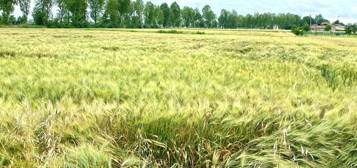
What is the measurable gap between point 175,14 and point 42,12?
54.9 metres

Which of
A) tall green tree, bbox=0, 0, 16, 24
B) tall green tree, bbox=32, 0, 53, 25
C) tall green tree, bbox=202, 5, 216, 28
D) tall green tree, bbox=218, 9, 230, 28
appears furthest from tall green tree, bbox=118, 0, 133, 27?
tall green tree, bbox=218, 9, 230, 28

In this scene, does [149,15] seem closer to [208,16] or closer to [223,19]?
[208,16]

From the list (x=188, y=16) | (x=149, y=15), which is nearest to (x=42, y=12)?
(x=149, y=15)

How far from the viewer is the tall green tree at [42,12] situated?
241 ft

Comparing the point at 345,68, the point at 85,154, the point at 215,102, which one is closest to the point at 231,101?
the point at 215,102

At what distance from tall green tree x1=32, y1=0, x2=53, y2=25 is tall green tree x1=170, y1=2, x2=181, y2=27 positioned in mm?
47985

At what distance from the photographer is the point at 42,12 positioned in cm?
7475

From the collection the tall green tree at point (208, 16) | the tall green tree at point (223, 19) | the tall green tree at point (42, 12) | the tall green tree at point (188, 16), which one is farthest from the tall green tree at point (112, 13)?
the tall green tree at point (223, 19)

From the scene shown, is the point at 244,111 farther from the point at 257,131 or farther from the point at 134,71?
the point at 134,71

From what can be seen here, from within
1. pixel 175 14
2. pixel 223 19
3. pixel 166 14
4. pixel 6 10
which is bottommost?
pixel 6 10

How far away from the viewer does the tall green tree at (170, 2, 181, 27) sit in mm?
112850

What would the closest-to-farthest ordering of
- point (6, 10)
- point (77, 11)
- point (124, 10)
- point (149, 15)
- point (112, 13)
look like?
point (6, 10), point (77, 11), point (112, 13), point (124, 10), point (149, 15)

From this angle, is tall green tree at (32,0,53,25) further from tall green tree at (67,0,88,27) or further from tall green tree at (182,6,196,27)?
tall green tree at (182,6,196,27)

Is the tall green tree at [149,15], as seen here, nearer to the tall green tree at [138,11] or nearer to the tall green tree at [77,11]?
the tall green tree at [138,11]
